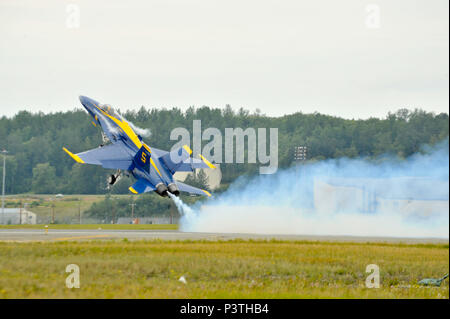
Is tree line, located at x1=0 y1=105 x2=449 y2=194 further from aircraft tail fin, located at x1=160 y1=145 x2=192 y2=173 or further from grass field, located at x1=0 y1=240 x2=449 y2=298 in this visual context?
grass field, located at x1=0 y1=240 x2=449 y2=298

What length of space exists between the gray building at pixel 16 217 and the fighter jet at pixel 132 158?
42388 mm

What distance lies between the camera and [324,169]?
229 ft

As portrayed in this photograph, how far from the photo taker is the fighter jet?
178 feet

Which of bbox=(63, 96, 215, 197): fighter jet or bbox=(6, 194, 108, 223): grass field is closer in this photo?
bbox=(63, 96, 215, 197): fighter jet

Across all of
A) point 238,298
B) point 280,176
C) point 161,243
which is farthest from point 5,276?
point 280,176

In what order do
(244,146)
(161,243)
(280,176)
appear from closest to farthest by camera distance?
1. (161,243)
2. (280,176)
3. (244,146)

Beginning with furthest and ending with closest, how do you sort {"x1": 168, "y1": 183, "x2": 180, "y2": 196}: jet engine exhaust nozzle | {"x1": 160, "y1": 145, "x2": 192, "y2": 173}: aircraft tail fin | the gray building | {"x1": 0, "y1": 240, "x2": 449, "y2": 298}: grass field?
the gray building → {"x1": 160, "y1": 145, "x2": 192, "y2": 173}: aircraft tail fin → {"x1": 168, "y1": 183, "x2": 180, "y2": 196}: jet engine exhaust nozzle → {"x1": 0, "y1": 240, "x2": 449, "y2": 298}: grass field

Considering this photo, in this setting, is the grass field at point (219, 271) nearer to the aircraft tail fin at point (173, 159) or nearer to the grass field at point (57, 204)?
the aircraft tail fin at point (173, 159)

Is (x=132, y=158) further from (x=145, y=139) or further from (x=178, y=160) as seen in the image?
(x=145, y=139)

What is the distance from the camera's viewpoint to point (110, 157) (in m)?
57.1

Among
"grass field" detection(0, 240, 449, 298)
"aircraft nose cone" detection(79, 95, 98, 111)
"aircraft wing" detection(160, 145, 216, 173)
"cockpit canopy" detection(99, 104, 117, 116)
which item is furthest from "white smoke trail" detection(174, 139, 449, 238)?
"aircraft nose cone" detection(79, 95, 98, 111)

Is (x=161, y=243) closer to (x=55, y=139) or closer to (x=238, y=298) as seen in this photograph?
(x=238, y=298)

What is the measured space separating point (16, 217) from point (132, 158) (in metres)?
49.0

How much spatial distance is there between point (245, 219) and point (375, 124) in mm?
30184
